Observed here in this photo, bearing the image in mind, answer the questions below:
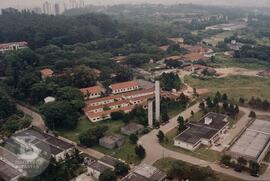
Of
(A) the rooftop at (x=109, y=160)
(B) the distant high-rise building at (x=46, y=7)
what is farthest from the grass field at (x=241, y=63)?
(B) the distant high-rise building at (x=46, y=7)

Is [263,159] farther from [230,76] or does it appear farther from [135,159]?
[230,76]

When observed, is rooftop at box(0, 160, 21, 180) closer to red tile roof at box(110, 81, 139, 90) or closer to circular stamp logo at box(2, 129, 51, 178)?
circular stamp logo at box(2, 129, 51, 178)

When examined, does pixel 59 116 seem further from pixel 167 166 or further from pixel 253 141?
pixel 253 141

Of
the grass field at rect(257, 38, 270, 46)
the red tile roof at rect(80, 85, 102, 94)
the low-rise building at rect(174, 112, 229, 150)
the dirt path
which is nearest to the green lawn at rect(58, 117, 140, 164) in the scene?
the low-rise building at rect(174, 112, 229, 150)

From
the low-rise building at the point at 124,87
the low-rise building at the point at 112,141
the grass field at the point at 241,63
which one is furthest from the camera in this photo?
the grass field at the point at 241,63

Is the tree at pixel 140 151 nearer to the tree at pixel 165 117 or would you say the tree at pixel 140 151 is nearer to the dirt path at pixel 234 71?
the tree at pixel 165 117
